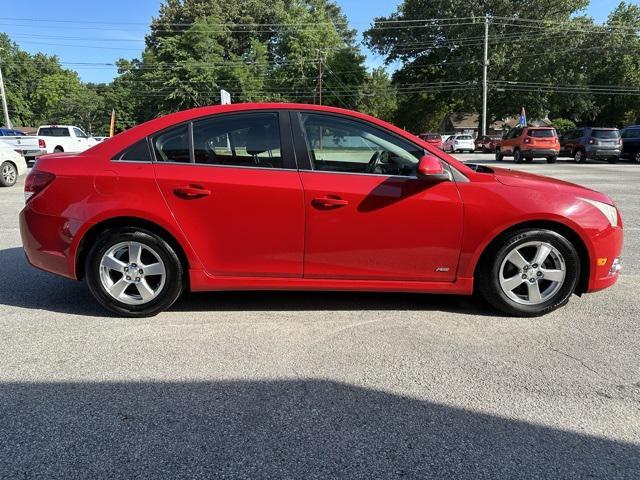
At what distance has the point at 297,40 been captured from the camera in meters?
54.8

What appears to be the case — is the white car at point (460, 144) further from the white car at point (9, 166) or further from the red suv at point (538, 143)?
the white car at point (9, 166)

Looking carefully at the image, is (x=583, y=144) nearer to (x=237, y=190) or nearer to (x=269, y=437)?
(x=237, y=190)

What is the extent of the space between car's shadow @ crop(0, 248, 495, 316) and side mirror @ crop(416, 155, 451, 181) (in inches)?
45.8

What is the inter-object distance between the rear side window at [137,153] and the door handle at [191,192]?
0.37 metres

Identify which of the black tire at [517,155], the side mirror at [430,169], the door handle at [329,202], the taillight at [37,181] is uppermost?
the black tire at [517,155]

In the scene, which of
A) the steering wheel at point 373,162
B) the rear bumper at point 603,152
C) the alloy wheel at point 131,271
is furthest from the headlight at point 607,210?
the rear bumper at point 603,152

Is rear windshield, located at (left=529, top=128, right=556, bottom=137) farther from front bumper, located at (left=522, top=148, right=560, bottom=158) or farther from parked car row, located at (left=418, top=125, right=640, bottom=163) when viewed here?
front bumper, located at (left=522, top=148, right=560, bottom=158)

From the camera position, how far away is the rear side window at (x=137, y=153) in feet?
12.6

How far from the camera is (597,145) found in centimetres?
2256

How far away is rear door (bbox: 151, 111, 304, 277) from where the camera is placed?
12.3 feet

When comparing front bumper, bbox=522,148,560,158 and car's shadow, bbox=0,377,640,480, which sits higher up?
front bumper, bbox=522,148,560,158

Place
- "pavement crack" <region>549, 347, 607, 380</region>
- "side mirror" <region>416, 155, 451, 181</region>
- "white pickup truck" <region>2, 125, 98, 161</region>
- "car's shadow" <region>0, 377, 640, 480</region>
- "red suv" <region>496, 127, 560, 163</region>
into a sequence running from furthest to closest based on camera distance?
"red suv" <region>496, 127, 560, 163</region> < "white pickup truck" <region>2, 125, 98, 161</region> < "side mirror" <region>416, 155, 451, 181</region> < "pavement crack" <region>549, 347, 607, 380</region> < "car's shadow" <region>0, 377, 640, 480</region>

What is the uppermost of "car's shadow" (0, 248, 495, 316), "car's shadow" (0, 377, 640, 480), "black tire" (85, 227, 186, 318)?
"black tire" (85, 227, 186, 318)

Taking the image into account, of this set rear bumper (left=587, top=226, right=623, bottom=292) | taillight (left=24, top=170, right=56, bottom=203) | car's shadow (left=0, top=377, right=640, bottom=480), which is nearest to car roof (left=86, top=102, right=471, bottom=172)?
taillight (left=24, top=170, right=56, bottom=203)
